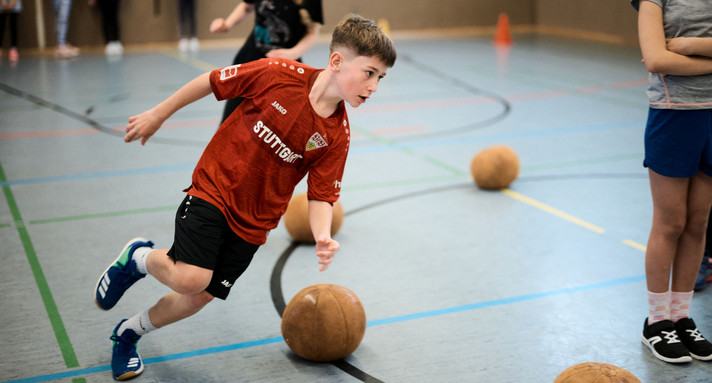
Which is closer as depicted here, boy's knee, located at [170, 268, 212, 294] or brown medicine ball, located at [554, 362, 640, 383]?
brown medicine ball, located at [554, 362, 640, 383]

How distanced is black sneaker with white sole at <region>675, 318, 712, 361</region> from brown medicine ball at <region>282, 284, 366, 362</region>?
1511 mm

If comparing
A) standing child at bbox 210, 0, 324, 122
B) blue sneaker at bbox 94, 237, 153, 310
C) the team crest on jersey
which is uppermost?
standing child at bbox 210, 0, 324, 122

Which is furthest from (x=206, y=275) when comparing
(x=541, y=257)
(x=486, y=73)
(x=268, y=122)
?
(x=486, y=73)

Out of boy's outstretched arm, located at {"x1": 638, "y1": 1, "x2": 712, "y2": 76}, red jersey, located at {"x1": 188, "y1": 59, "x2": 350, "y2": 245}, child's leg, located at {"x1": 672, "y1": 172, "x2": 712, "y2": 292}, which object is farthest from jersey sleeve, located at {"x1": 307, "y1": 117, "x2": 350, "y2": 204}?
child's leg, located at {"x1": 672, "y1": 172, "x2": 712, "y2": 292}

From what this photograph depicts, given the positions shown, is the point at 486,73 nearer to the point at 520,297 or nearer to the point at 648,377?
the point at 520,297

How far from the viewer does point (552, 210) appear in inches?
219

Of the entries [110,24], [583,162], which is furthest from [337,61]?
[110,24]

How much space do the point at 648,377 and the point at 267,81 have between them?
2085 millimetres

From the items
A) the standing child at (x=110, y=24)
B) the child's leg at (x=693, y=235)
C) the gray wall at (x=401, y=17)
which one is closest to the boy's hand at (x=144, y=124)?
the child's leg at (x=693, y=235)

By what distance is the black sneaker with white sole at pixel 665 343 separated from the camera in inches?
131

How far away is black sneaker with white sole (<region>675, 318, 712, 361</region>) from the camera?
3352mm

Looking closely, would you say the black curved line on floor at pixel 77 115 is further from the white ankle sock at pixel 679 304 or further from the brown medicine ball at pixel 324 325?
the white ankle sock at pixel 679 304

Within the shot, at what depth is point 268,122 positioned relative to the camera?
9.75 feet

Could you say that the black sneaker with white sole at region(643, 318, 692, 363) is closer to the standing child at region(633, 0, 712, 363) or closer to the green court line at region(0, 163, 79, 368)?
the standing child at region(633, 0, 712, 363)
